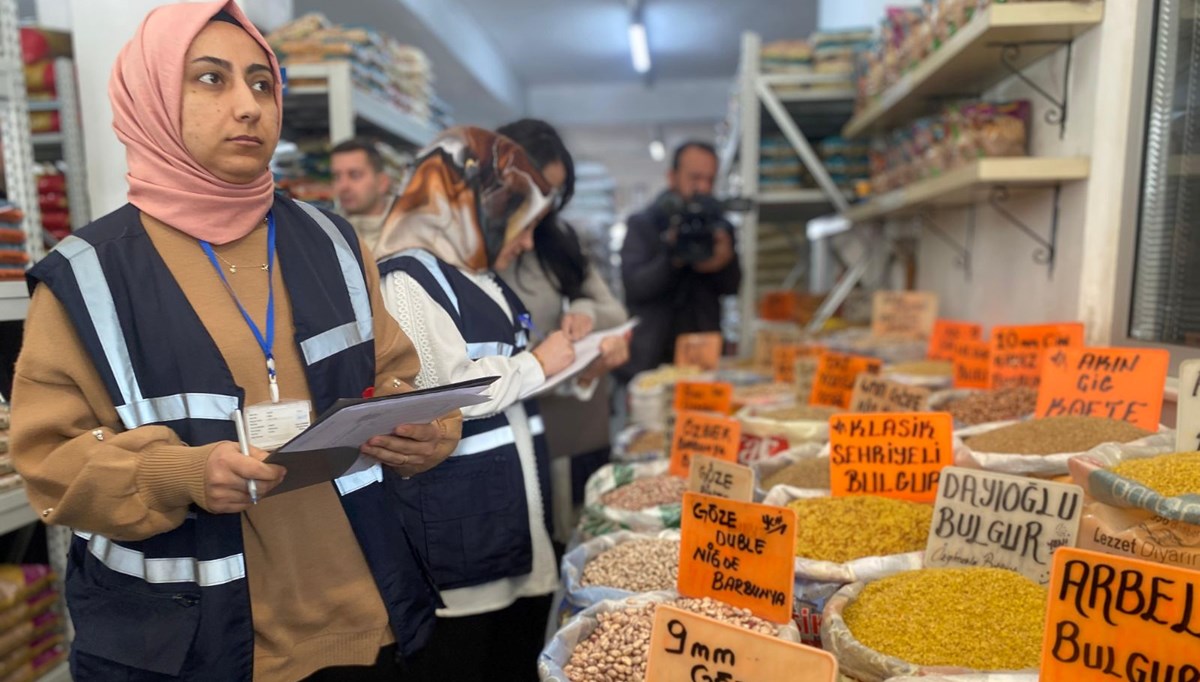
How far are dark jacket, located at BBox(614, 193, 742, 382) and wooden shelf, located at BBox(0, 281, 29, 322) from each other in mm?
2188

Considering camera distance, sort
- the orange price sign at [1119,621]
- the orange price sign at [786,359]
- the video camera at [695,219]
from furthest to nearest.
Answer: the video camera at [695,219], the orange price sign at [786,359], the orange price sign at [1119,621]

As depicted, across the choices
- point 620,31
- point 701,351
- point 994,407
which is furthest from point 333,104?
point 620,31

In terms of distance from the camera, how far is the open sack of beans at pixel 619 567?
1.18 meters

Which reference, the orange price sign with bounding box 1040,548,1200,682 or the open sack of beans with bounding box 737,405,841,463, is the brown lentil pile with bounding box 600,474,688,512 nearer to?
the open sack of beans with bounding box 737,405,841,463

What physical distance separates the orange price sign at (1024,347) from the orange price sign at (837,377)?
10.9 inches


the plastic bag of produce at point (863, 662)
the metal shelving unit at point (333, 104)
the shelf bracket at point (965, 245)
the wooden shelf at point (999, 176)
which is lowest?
the plastic bag of produce at point (863, 662)

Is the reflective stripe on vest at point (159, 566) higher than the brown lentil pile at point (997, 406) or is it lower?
lower

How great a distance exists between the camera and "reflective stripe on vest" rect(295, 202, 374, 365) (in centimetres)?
96

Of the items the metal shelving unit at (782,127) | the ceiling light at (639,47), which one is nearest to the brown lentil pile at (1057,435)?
the metal shelving unit at (782,127)

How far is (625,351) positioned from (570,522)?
584 mm

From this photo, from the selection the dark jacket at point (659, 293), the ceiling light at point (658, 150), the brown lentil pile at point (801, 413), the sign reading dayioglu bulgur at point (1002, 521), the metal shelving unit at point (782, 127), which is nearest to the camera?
the sign reading dayioglu bulgur at point (1002, 521)

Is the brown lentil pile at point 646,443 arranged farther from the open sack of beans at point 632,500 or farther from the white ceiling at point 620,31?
the white ceiling at point 620,31

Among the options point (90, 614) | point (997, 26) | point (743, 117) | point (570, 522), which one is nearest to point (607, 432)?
point (570, 522)

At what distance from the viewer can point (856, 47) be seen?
11.1 ft
